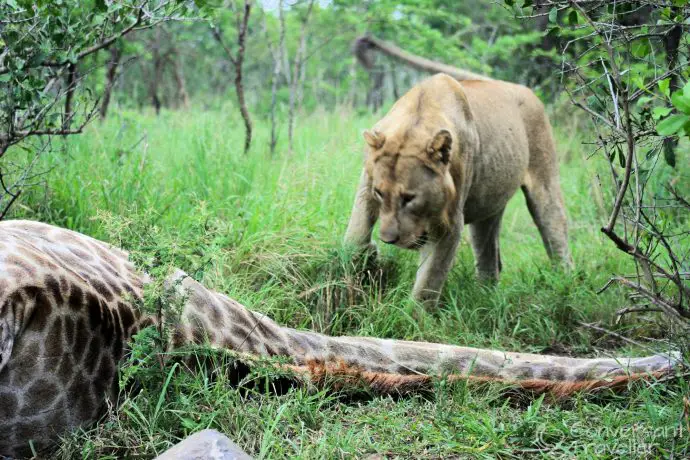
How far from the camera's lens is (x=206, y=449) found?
110 inches

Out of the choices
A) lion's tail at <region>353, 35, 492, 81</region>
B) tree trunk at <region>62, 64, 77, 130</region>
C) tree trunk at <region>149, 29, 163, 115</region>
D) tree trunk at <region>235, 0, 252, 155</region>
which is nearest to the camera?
tree trunk at <region>62, 64, 77, 130</region>

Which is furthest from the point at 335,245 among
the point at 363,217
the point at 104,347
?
the point at 104,347

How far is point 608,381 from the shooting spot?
3791 mm

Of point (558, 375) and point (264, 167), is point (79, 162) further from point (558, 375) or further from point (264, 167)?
point (558, 375)

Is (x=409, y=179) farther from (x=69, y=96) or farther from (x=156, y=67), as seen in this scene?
(x=156, y=67)

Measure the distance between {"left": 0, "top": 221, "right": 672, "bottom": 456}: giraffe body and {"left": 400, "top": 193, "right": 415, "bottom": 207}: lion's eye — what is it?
1308 millimetres

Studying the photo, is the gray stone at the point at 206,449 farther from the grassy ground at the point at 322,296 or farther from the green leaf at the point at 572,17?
the green leaf at the point at 572,17

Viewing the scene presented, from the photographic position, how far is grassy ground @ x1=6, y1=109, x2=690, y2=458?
3.28 metres

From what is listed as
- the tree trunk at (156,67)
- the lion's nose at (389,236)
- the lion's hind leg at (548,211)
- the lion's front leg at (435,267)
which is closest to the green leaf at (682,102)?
the lion's nose at (389,236)

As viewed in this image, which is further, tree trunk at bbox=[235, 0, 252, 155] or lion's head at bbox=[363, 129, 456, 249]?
tree trunk at bbox=[235, 0, 252, 155]

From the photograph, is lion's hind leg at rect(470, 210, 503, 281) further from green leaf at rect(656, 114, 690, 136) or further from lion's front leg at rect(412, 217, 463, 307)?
green leaf at rect(656, 114, 690, 136)

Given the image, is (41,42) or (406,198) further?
(406,198)

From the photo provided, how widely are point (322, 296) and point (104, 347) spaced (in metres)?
1.89

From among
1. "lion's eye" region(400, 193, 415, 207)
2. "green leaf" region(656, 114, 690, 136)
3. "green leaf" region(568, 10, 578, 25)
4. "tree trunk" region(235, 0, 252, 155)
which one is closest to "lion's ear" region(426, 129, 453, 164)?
"lion's eye" region(400, 193, 415, 207)
